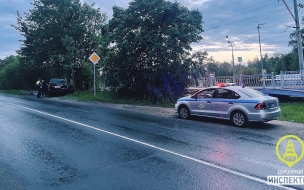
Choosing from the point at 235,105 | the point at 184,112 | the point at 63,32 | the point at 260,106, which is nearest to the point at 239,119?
the point at 235,105

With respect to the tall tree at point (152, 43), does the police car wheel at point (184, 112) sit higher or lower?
lower

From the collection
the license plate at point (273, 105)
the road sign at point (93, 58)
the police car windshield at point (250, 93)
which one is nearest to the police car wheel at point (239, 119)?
the police car windshield at point (250, 93)

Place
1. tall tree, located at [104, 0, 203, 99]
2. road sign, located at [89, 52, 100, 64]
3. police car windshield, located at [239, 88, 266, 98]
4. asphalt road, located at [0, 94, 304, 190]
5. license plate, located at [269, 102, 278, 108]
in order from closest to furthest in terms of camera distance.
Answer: asphalt road, located at [0, 94, 304, 190] → license plate, located at [269, 102, 278, 108] → police car windshield, located at [239, 88, 266, 98] → tall tree, located at [104, 0, 203, 99] → road sign, located at [89, 52, 100, 64]

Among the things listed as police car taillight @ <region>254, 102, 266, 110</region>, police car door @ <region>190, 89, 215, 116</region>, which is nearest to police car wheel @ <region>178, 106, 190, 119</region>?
police car door @ <region>190, 89, 215, 116</region>

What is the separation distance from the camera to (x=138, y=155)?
6.07 m

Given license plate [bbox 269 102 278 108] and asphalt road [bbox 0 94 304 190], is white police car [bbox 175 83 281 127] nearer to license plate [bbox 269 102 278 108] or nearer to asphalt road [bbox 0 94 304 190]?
license plate [bbox 269 102 278 108]

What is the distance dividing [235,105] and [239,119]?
55cm

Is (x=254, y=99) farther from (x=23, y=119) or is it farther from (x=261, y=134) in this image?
(x=23, y=119)

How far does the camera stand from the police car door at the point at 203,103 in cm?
1062

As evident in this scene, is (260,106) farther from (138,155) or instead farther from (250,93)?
(138,155)

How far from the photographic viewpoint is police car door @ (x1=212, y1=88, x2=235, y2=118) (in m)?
9.97

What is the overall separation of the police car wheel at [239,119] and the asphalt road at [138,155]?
1.14 feet

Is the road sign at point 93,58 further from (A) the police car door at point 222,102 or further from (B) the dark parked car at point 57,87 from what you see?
(A) the police car door at point 222,102

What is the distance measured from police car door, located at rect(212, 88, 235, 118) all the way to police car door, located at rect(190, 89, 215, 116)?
0.74 ft
